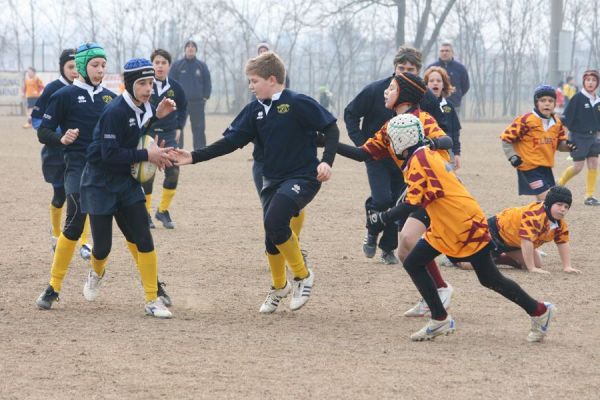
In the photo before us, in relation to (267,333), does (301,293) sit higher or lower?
higher

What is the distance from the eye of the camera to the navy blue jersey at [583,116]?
47.4ft

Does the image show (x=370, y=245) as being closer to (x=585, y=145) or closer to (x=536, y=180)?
(x=536, y=180)

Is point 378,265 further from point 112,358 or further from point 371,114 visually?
point 112,358

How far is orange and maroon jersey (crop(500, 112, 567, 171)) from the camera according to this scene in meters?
10.0

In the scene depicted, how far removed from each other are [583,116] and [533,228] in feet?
20.4

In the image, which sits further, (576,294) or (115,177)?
(576,294)

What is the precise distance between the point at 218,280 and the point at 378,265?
1596 millimetres

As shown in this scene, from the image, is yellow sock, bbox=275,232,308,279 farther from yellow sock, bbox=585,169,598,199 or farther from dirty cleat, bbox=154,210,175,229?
yellow sock, bbox=585,169,598,199

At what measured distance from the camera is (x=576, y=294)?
7.99 m

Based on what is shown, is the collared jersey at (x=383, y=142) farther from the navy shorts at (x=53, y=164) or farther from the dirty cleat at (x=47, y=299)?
the navy shorts at (x=53, y=164)

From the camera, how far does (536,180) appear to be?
10000mm

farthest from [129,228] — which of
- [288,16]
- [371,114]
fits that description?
[288,16]

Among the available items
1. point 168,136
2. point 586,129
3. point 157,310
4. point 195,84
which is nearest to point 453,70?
point 586,129

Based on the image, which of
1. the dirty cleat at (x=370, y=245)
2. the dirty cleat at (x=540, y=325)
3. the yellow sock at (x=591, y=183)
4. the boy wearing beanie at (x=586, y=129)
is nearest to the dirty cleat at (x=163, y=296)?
the dirty cleat at (x=370, y=245)
